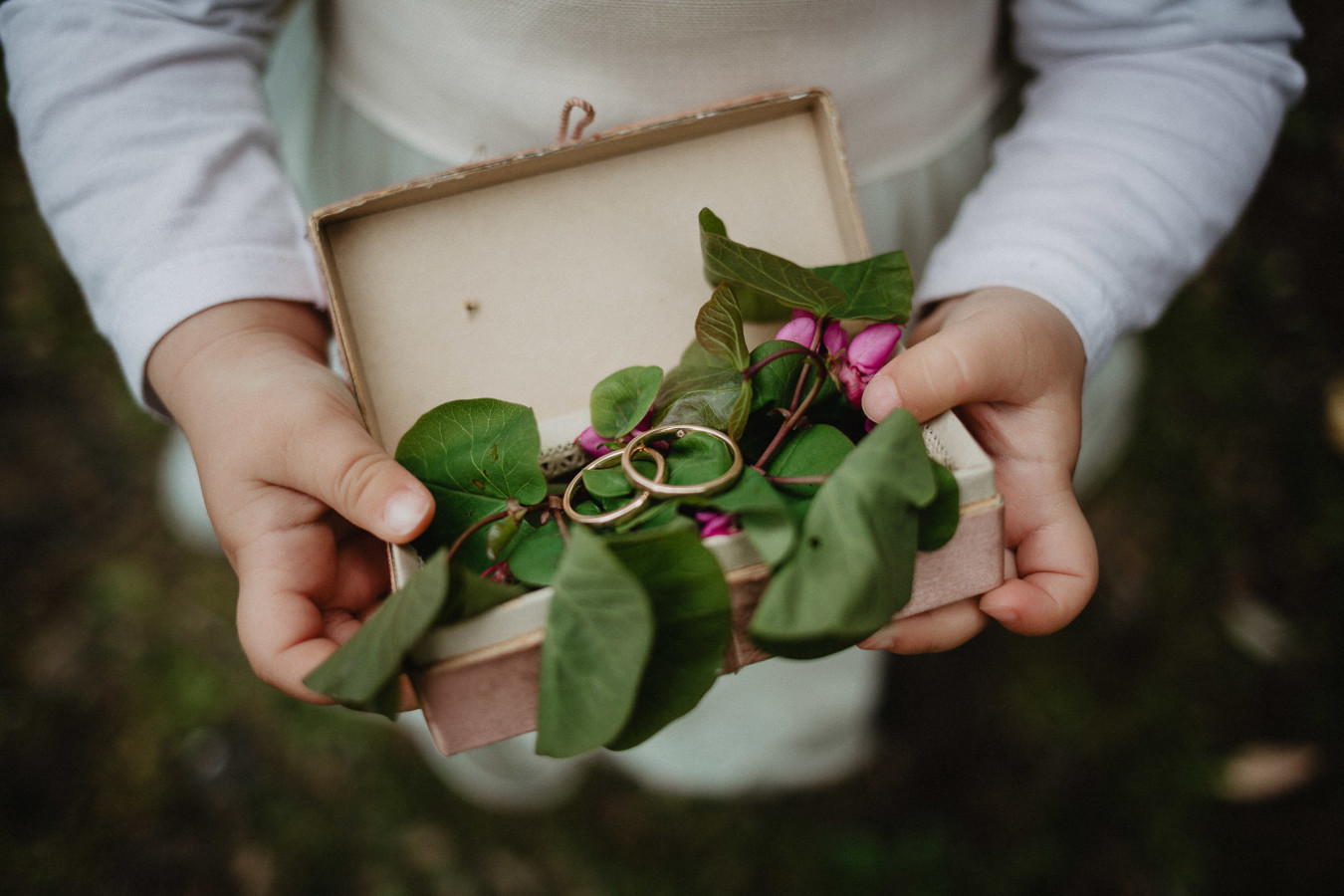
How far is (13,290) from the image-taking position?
151 centimetres

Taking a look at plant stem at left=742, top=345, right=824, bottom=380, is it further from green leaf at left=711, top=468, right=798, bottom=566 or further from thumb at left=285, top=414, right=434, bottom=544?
thumb at left=285, top=414, right=434, bottom=544

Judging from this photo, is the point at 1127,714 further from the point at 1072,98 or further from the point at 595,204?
the point at 595,204

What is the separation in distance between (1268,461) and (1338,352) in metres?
0.23

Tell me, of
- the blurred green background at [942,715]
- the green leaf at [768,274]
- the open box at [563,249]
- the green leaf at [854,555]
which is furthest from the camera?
the blurred green background at [942,715]

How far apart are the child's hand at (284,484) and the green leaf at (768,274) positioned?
0.76ft

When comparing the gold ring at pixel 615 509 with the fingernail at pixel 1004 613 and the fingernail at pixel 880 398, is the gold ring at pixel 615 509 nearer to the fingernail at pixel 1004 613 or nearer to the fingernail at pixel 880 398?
the fingernail at pixel 880 398

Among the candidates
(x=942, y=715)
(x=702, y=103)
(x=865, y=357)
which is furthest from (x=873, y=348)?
(x=942, y=715)

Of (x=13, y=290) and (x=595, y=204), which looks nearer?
(x=595, y=204)

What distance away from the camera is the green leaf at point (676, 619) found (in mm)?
409

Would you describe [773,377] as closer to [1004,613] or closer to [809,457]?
[809,457]

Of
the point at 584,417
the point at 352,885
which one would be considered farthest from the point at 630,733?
the point at 352,885

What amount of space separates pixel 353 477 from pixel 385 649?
0.13 meters

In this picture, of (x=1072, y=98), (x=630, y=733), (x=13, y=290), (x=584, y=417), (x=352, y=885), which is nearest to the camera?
(x=630, y=733)

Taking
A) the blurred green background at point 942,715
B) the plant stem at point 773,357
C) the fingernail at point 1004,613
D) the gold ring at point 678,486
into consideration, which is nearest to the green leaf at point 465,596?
the gold ring at point 678,486
